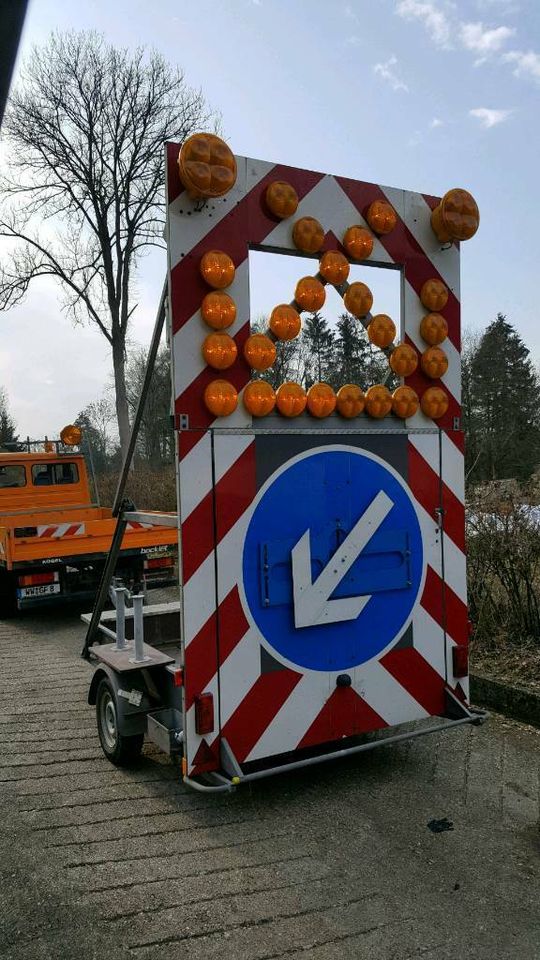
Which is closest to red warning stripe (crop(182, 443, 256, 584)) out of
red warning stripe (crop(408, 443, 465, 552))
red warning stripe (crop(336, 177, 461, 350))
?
red warning stripe (crop(408, 443, 465, 552))

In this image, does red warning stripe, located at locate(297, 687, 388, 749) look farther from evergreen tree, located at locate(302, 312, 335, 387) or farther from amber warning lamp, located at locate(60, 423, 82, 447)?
amber warning lamp, located at locate(60, 423, 82, 447)

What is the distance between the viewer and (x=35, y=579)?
8.58m

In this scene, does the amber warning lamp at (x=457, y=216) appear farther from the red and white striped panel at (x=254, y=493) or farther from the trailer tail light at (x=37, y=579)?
the trailer tail light at (x=37, y=579)

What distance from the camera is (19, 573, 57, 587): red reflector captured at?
8500 mm

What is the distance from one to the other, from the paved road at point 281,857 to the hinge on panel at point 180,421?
1945 millimetres

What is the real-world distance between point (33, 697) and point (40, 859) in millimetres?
2582

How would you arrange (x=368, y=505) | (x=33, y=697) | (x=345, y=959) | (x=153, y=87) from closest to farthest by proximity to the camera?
(x=345, y=959)
(x=368, y=505)
(x=33, y=697)
(x=153, y=87)

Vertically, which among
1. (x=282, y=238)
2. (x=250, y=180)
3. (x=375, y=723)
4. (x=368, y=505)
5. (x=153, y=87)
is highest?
(x=153, y=87)

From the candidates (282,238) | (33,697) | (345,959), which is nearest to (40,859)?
(345,959)

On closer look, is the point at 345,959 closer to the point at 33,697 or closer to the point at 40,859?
the point at 40,859

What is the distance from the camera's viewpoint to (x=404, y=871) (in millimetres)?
3000

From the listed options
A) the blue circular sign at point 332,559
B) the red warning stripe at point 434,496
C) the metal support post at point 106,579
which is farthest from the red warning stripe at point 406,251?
the metal support post at point 106,579

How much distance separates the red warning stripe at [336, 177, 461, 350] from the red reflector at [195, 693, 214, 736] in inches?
92.1

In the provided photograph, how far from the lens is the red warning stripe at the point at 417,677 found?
384cm
